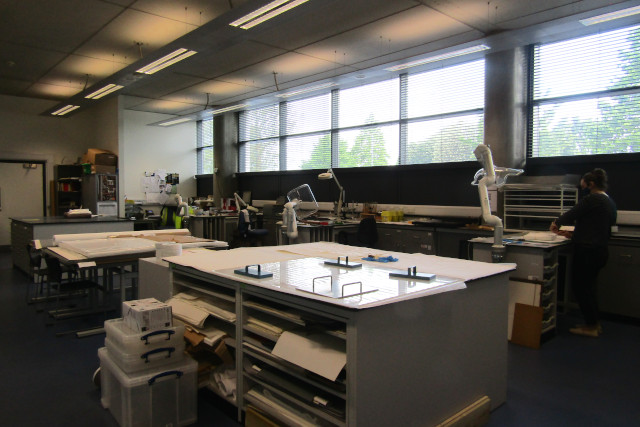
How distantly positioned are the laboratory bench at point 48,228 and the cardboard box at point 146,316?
3.90m

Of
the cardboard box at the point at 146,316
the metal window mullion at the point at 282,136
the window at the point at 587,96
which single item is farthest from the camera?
the metal window mullion at the point at 282,136

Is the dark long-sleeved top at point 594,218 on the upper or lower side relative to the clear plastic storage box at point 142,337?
upper

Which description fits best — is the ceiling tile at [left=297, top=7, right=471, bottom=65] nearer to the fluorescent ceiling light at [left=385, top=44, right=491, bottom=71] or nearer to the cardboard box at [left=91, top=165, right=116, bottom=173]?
the fluorescent ceiling light at [left=385, top=44, right=491, bottom=71]

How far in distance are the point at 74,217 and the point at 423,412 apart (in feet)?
A: 20.7

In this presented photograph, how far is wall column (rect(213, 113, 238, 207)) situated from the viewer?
966 centimetres

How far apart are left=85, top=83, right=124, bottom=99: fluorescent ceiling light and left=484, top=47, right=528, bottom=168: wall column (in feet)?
17.4

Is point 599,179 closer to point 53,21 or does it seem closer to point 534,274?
point 534,274

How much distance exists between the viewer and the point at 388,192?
271 inches

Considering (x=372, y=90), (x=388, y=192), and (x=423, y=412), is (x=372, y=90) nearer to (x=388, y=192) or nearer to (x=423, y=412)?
(x=388, y=192)

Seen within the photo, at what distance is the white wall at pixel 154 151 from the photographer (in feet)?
32.1

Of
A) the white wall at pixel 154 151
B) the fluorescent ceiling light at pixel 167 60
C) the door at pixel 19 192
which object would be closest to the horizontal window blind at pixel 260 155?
the white wall at pixel 154 151

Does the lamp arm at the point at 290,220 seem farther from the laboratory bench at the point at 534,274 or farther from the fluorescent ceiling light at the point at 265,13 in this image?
the laboratory bench at the point at 534,274

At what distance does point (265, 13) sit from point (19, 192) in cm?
783

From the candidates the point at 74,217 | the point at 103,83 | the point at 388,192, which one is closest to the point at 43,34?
the point at 103,83
